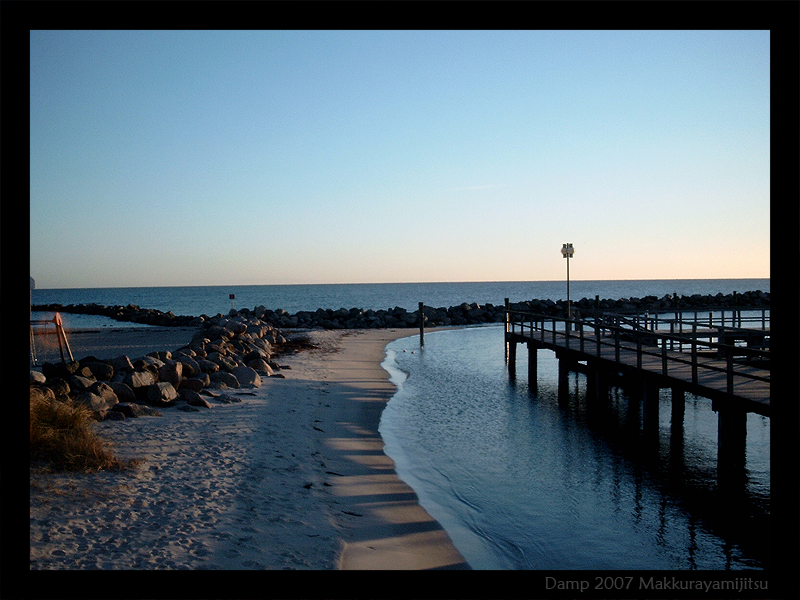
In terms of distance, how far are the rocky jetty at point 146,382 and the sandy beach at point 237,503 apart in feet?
1.29

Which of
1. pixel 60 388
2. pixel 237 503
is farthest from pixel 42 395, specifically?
pixel 237 503

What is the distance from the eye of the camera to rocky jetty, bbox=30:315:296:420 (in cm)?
875

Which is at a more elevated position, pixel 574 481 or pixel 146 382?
pixel 146 382

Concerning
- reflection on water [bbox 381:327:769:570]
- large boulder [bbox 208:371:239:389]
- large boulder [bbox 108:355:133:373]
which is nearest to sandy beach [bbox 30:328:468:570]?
reflection on water [bbox 381:327:769:570]

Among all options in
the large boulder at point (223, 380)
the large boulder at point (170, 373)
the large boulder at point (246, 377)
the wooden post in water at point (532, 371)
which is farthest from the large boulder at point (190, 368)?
the wooden post in water at point (532, 371)

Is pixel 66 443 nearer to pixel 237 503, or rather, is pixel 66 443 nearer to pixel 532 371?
pixel 237 503

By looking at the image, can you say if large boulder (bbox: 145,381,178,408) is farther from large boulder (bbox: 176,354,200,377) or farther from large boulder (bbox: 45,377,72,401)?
large boulder (bbox: 176,354,200,377)

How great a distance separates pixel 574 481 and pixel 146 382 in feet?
25.0

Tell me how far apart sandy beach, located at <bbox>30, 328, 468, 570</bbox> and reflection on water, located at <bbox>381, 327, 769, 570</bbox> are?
0.65 metres

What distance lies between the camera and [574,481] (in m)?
8.17

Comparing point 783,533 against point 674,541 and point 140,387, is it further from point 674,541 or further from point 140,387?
point 140,387

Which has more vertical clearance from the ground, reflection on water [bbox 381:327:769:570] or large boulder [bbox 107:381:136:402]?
large boulder [bbox 107:381:136:402]
